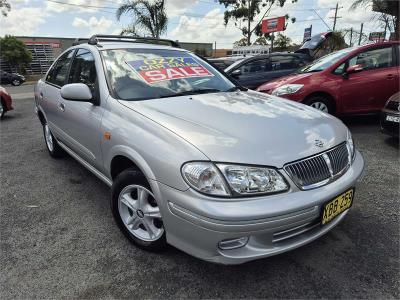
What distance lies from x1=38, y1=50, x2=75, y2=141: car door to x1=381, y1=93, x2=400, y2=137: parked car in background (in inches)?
169

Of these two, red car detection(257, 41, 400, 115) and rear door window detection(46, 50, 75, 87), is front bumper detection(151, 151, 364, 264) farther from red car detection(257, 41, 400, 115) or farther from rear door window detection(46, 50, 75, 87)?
red car detection(257, 41, 400, 115)

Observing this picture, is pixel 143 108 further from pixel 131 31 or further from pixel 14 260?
pixel 131 31

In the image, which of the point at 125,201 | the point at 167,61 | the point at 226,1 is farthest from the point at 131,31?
the point at 125,201

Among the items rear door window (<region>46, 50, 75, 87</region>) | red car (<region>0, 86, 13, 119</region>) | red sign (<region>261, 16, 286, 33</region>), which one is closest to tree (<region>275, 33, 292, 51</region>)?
red sign (<region>261, 16, 286, 33</region>)

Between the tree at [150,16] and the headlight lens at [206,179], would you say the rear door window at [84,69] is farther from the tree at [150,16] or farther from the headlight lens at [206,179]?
the tree at [150,16]

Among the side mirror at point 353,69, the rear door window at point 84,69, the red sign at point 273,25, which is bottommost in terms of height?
the side mirror at point 353,69

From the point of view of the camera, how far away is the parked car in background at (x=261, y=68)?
8.20 meters

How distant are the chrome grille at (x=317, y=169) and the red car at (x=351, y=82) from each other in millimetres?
3408

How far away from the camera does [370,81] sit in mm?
5559

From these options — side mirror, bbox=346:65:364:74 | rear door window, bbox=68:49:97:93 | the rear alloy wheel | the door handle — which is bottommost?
the rear alloy wheel

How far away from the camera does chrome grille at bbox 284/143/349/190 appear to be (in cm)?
197

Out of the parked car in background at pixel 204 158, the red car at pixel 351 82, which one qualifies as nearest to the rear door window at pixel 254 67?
the red car at pixel 351 82

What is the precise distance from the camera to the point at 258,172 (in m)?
1.89

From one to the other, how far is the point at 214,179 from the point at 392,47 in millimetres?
5537
